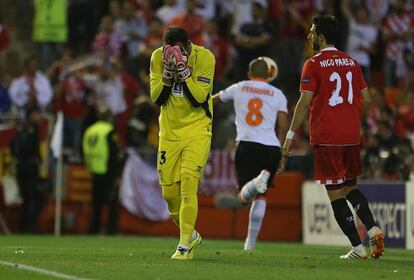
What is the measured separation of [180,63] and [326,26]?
170 cm

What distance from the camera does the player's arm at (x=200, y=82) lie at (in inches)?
520

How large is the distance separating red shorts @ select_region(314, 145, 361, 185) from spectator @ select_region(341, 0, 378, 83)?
13367mm

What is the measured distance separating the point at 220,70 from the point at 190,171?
13.5 meters

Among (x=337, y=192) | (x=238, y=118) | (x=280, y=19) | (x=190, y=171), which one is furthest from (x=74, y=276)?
(x=280, y=19)

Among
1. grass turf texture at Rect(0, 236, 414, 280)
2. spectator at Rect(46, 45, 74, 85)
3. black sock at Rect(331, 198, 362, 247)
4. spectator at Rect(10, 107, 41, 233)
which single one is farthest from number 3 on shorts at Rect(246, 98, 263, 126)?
spectator at Rect(46, 45, 74, 85)

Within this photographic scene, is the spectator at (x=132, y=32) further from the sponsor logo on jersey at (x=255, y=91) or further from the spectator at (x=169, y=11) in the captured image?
the sponsor logo on jersey at (x=255, y=91)

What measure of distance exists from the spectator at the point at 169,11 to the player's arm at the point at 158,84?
44.3 feet

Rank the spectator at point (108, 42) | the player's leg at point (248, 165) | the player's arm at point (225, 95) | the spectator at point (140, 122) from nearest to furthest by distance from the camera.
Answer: the player's arm at point (225, 95) < the player's leg at point (248, 165) < the spectator at point (140, 122) < the spectator at point (108, 42)

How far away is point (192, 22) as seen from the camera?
25.7 metres

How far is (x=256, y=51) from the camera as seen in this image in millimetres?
26062

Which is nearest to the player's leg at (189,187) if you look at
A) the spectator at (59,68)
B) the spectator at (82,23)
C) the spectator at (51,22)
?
the spectator at (51,22)

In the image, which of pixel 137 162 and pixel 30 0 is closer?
pixel 137 162

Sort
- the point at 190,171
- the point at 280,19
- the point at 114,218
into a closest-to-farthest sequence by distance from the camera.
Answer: the point at 190,171 < the point at 114,218 < the point at 280,19

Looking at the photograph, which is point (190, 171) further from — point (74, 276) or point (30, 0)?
point (30, 0)
